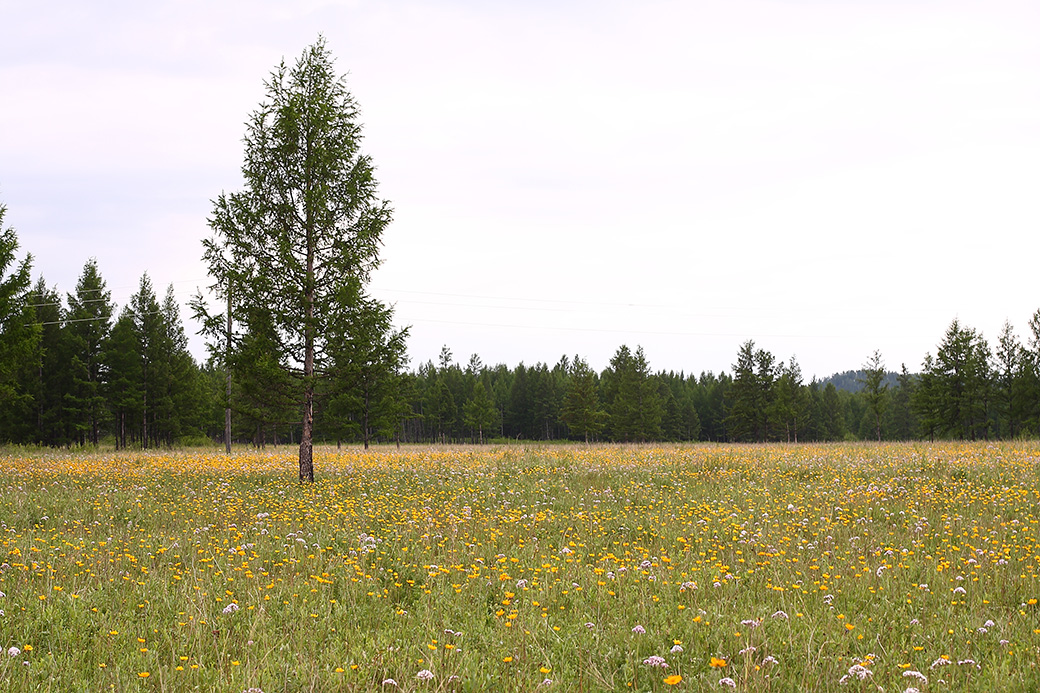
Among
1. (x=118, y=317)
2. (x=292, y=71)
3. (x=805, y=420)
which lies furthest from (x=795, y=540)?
(x=805, y=420)

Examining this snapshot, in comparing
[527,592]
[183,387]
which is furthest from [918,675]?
[183,387]

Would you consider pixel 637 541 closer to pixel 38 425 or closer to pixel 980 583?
pixel 980 583

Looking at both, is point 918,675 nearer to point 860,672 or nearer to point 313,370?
point 860,672

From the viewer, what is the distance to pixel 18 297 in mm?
20172

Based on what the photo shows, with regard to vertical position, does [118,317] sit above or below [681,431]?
above

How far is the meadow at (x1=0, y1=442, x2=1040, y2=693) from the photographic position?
4008 mm

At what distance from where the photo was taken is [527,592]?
18.7ft

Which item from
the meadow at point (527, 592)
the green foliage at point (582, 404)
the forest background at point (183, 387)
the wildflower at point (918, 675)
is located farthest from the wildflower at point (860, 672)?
the green foliage at point (582, 404)

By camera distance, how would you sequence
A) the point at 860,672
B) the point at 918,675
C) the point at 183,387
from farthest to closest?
the point at 183,387
the point at 860,672
the point at 918,675

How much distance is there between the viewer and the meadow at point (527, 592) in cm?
401

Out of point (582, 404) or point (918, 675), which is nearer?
point (918, 675)

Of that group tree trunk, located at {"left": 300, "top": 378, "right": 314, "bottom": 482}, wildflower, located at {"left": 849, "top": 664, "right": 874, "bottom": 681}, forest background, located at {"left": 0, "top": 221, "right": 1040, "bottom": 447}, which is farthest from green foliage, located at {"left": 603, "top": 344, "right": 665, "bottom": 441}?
wildflower, located at {"left": 849, "top": 664, "right": 874, "bottom": 681}

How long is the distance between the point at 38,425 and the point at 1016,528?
2154 inches

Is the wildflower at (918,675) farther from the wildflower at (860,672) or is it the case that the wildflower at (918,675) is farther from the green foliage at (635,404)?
the green foliage at (635,404)
